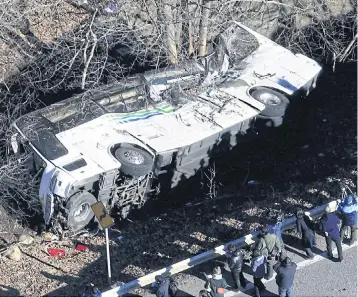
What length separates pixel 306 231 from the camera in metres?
10.3

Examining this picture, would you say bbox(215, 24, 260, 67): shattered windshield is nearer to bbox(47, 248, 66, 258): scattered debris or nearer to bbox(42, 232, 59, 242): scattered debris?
bbox(42, 232, 59, 242): scattered debris

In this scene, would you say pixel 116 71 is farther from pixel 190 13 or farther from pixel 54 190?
pixel 54 190

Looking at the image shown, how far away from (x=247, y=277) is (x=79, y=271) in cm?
251

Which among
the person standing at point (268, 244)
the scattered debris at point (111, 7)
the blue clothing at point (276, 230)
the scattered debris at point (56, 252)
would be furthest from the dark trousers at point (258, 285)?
the scattered debris at point (111, 7)

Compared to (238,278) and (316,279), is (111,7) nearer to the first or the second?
(238,278)

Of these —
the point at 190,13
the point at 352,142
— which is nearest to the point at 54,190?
the point at 190,13

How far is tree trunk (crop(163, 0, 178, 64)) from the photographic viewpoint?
46.3 feet

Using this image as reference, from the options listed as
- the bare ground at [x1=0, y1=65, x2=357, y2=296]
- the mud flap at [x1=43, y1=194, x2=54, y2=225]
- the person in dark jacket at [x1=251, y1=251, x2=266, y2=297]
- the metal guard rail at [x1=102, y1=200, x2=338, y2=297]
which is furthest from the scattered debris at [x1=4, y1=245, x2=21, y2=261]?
the person in dark jacket at [x1=251, y1=251, x2=266, y2=297]

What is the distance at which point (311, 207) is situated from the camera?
Result: 11.7 m

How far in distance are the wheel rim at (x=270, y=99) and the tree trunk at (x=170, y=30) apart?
2226 millimetres

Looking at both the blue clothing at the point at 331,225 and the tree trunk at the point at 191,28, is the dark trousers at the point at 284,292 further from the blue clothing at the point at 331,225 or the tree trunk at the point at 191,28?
the tree trunk at the point at 191,28

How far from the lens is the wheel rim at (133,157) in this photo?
37.7ft

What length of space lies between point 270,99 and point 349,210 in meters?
3.44

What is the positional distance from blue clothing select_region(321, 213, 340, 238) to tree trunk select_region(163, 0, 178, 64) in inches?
218
